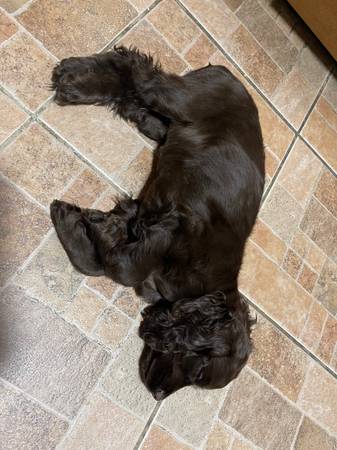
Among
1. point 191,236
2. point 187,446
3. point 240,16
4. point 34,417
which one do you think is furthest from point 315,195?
point 34,417

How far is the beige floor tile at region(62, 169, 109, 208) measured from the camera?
2.34 meters

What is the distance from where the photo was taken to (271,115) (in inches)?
129

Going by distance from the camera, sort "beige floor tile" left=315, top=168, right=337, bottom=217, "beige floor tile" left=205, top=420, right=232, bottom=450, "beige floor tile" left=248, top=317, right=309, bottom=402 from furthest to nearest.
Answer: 1. "beige floor tile" left=315, top=168, right=337, bottom=217
2. "beige floor tile" left=248, top=317, right=309, bottom=402
3. "beige floor tile" left=205, top=420, right=232, bottom=450

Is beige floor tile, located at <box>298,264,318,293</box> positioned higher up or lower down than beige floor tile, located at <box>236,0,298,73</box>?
lower down

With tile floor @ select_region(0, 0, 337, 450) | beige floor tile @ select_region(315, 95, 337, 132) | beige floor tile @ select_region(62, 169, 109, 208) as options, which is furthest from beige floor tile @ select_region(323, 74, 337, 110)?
beige floor tile @ select_region(62, 169, 109, 208)

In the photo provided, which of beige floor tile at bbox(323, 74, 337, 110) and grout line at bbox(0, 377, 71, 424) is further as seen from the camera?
beige floor tile at bbox(323, 74, 337, 110)

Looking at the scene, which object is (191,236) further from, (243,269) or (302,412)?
(302,412)

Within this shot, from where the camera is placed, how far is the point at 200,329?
2027mm

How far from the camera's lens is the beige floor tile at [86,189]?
2.34 metres

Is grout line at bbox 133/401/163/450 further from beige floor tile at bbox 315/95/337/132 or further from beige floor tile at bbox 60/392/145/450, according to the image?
beige floor tile at bbox 315/95/337/132

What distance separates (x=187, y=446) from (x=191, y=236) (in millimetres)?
1146

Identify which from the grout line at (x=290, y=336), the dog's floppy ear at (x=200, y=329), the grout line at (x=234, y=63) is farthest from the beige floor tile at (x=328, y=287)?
the dog's floppy ear at (x=200, y=329)

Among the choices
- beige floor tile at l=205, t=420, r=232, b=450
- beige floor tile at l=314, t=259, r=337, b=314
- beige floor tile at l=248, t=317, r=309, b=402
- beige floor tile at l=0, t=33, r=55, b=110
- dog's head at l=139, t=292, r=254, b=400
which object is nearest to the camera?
dog's head at l=139, t=292, r=254, b=400

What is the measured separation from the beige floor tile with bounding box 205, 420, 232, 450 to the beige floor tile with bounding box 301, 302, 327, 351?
840 mm
